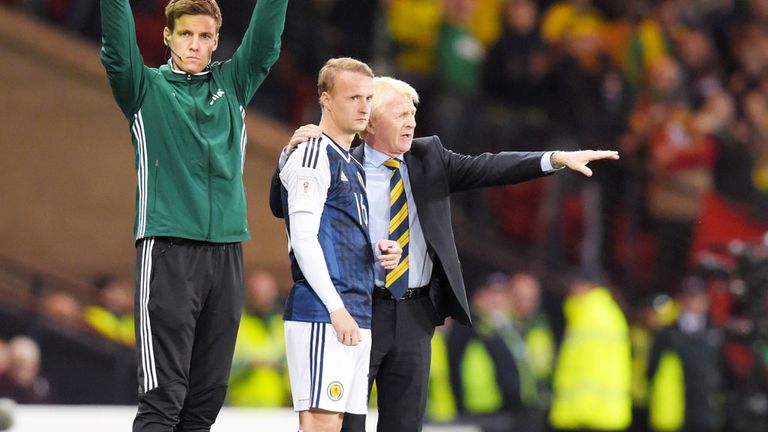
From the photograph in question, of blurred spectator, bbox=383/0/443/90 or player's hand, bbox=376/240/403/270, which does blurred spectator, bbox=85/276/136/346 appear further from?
player's hand, bbox=376/240/403/270

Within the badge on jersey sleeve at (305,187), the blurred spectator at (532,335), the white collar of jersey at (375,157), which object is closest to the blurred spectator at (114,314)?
the blurred spectator at (532,335)

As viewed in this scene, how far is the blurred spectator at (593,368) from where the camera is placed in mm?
11453

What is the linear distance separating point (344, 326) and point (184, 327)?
0.56m

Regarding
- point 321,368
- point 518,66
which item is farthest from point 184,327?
point 518,66

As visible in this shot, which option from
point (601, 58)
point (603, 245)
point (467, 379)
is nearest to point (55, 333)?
point (467, 379)

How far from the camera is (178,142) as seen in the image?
4.61 metres

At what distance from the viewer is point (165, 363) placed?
14.8ft

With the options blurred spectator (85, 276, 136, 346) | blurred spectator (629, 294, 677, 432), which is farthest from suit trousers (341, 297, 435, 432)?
blurred spectator (629, 294, 677, 432)

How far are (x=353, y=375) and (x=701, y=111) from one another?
9.42 meters

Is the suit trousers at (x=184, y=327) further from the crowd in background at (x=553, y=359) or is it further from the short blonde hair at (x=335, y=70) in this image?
the crowd in background at (x=553, y=359)

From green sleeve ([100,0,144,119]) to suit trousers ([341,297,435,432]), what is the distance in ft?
3.96

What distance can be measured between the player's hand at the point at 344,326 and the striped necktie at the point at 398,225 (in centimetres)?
43

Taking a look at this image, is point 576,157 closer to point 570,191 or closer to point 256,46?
point 256,46

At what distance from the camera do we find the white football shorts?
4566mm
